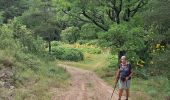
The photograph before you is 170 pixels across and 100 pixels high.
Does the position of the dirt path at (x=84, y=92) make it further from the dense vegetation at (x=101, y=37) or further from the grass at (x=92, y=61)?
the grass at (x=92, y=61)

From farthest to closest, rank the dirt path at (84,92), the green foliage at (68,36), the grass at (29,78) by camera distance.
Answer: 1. the green foliage at (68,36)
2. the dirt path at (84,92)
3. the grass at (29,78)

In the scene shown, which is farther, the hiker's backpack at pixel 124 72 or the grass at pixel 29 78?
the grass at pixel 29 78

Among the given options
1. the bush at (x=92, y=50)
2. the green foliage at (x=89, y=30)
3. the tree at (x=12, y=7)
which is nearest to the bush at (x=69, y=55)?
the bush at (x=92, y=50)

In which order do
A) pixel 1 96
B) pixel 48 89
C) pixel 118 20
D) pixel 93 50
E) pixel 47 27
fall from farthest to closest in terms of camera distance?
1. pixel 93 50
2. pixel 47 27
3. pixel 118 20
4. pixel 48 89
5. pixel 1 96

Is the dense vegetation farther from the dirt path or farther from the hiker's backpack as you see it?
the hiker's backpack

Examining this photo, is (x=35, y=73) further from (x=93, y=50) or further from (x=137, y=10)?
(x=93, y=50)

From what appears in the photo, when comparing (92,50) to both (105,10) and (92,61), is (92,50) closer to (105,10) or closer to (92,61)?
(92,61)

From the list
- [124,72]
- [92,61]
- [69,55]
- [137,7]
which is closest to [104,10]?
[137,7]

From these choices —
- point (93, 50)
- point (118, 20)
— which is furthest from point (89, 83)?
point (93, 50)

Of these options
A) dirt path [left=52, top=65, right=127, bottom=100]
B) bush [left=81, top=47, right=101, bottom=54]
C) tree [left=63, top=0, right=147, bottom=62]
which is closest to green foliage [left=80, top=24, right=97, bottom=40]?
tree [left=63, top=0, right=147, bottom=62]

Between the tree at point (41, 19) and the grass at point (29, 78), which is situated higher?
the tree at point (41, 19)

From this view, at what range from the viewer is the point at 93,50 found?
4772 cm

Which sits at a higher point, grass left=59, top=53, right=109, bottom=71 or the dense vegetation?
the dense vegetation

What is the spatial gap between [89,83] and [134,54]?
6.17 meters
